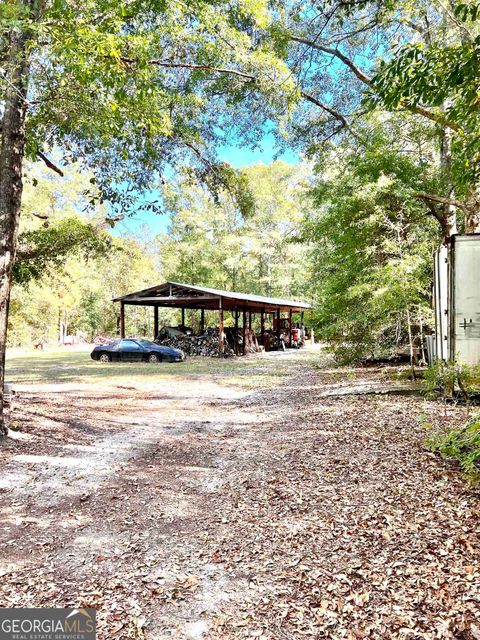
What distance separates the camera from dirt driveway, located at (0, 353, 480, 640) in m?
2.27

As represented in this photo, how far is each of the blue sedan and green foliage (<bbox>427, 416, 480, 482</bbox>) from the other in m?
13.7

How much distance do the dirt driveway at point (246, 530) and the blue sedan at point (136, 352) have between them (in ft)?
36.8

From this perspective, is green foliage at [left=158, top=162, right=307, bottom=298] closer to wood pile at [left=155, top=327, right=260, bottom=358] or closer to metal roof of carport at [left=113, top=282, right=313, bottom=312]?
wood pile at [left=155, top=327, right=260, bottom=358]

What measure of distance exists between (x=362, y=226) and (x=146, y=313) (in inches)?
1158

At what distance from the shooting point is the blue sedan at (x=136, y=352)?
1766 cm

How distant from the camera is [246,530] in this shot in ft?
10.5

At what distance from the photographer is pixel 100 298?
37.2 metres

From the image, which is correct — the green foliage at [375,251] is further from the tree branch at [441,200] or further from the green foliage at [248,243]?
the green foliage at [248,243]

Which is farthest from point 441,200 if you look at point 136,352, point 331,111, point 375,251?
point 136,352

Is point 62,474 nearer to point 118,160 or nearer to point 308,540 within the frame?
point 308,540

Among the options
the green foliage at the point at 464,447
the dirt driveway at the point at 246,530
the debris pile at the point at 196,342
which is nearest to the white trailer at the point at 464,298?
the dirt driveway at the point at 246,530

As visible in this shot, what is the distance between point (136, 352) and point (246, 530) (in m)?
15.3

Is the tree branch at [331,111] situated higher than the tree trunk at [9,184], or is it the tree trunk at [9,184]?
the tree branch at [331,111]

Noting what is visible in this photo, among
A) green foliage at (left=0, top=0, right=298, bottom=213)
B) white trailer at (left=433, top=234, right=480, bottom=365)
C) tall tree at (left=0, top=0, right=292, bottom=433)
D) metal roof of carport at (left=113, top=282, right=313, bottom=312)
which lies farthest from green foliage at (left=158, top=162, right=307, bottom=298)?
white trailer at (left=433, top=234, right=480, bottom=365)
